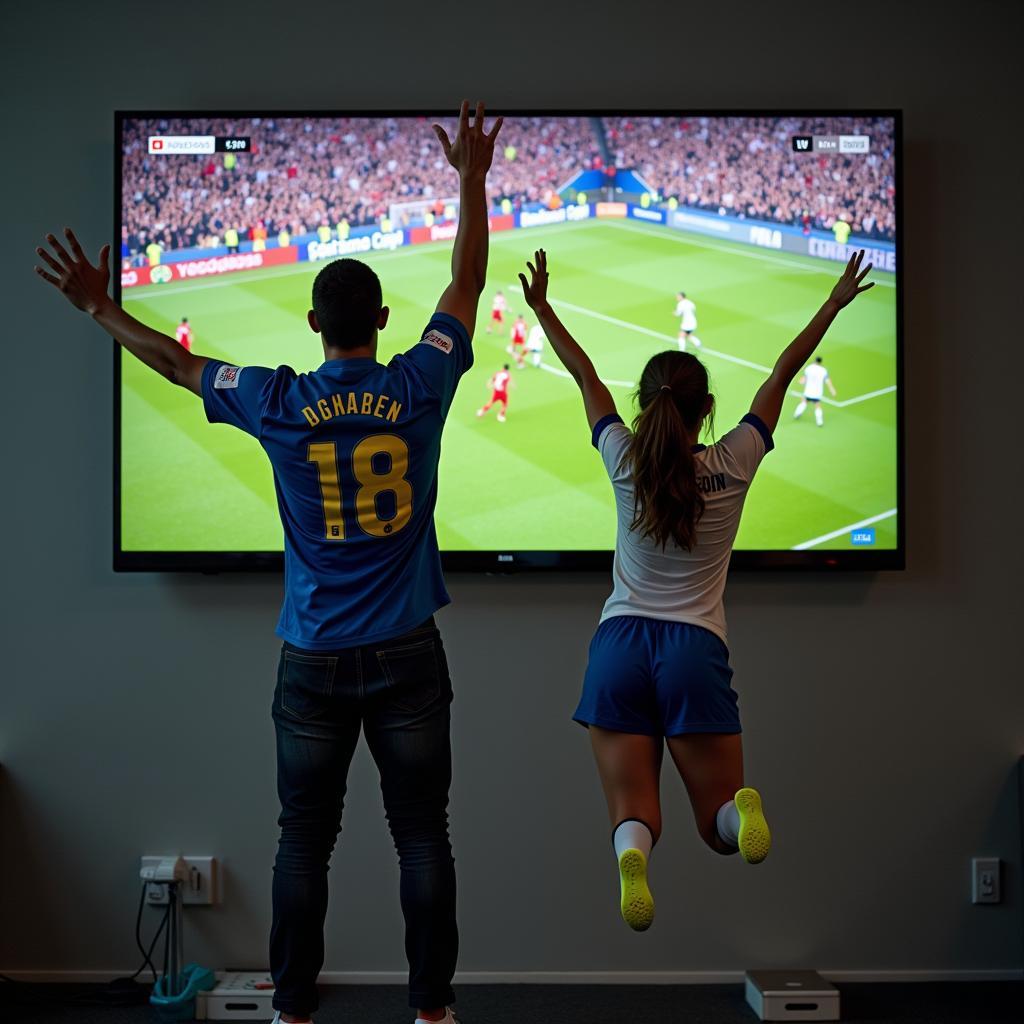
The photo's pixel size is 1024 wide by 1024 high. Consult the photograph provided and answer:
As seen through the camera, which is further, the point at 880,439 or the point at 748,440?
the point at 880,439

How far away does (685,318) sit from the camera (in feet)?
12.4

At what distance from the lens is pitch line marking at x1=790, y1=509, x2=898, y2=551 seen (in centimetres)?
370

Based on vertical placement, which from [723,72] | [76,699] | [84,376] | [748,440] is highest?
[723,72]

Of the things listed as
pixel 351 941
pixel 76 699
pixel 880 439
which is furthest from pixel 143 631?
pixel 880 439

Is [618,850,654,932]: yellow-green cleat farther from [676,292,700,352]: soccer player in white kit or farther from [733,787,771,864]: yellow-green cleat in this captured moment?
[676,292,700,352]: soccer player in white kit

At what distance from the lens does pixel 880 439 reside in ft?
12.2

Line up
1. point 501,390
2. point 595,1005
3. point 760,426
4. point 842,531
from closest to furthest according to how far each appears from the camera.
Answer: point 760,426, point 595,1005, point 842,531, point 501,390

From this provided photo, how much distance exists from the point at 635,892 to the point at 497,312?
208 cm

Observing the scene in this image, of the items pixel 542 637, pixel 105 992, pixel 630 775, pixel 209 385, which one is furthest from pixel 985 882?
pixel 209 385

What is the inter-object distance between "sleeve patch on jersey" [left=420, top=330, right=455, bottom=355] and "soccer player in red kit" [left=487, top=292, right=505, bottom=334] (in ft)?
4.64

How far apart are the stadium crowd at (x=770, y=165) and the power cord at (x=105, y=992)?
9.38ft

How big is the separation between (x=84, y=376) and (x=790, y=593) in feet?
8.05

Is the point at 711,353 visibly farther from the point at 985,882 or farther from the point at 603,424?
the point at 985,882

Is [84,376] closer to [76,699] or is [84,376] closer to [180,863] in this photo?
[76,699]
